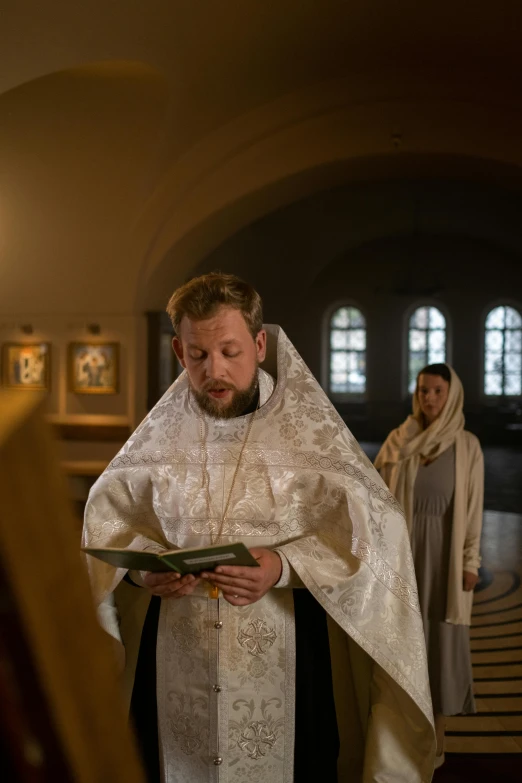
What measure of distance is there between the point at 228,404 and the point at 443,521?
2.28 meters

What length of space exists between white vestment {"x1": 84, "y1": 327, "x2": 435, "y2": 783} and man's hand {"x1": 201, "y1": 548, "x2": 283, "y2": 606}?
7 cm

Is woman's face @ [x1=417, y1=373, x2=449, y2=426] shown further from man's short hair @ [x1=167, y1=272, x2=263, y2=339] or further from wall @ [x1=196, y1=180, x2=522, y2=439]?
wall @ [x1=196, y1=180, x2=522, y2=439]

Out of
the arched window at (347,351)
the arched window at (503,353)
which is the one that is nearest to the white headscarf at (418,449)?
the arched window at (503,353)

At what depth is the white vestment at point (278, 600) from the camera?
2230mm

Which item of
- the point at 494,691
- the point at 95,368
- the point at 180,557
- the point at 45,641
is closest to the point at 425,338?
the point at 95,368

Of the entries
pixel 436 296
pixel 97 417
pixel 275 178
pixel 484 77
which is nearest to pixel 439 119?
pixel 484 77

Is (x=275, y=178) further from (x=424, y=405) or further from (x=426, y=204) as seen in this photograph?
(x=426, y=204)

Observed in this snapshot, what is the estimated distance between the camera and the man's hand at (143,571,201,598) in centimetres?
200

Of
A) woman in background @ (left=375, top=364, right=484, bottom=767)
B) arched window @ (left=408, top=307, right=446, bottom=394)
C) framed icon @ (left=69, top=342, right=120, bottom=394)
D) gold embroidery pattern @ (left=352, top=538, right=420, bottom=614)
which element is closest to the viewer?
gold embroidery pattern @ (left=352, top=538, right=420, bottom=614)

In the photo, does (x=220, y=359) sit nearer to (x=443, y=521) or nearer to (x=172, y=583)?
A: (x=172, y=583)

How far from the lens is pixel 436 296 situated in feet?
78.4

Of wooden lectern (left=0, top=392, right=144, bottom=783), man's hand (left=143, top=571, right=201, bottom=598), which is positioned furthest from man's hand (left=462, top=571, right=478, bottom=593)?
wooden lectern (left=0, top=392, right=144, bottom=783)

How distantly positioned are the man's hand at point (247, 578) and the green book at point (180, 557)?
0.30ft

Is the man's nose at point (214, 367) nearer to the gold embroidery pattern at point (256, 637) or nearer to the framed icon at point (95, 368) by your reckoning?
the gold embroidery pattern at point (256, 637)
